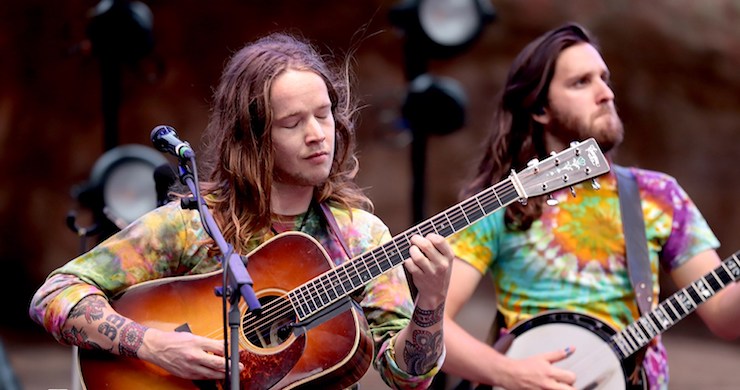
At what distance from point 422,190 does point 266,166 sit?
2844 millimetres

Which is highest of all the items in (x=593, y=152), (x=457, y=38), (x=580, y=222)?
(x=457, y=38)

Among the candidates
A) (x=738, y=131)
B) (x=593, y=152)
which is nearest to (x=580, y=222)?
(x=593, y=152)

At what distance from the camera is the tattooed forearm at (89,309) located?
9.14 feet

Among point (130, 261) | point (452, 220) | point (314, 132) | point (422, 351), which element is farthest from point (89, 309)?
point (452, 220)

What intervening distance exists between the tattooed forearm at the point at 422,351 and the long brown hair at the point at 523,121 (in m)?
0.98

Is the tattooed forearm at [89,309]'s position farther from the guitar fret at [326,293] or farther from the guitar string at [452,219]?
the guitar fret at [326,293]

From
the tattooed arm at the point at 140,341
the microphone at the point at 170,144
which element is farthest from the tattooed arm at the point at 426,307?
the microphone at the point at 170,144

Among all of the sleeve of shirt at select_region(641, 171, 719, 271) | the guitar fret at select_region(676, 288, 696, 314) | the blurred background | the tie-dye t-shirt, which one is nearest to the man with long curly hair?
the tie-dye t-shirt

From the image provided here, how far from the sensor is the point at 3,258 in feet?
31.1

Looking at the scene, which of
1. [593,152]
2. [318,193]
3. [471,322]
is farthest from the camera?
[471,322]

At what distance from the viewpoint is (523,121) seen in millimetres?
3828

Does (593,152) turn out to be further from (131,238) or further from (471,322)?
(471,322)

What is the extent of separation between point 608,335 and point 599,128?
691 millimetres

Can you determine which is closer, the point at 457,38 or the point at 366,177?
the point at 457,38
